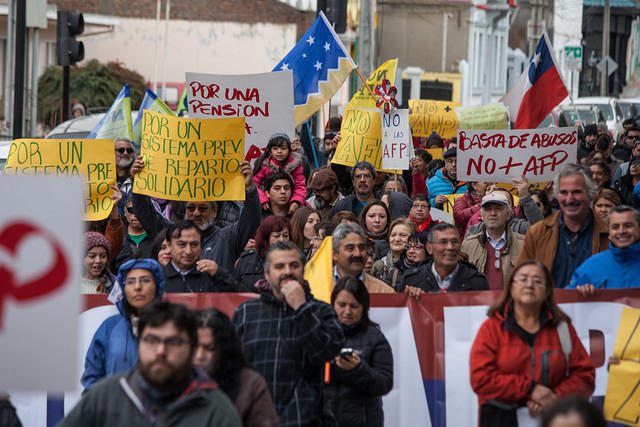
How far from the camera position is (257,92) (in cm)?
1092

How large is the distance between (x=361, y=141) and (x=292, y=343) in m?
6.64

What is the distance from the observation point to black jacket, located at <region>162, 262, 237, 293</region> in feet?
24.5

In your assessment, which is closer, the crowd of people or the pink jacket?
the crowd of people

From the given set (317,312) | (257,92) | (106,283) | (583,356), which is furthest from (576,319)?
(257,92)

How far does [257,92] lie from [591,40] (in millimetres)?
55690

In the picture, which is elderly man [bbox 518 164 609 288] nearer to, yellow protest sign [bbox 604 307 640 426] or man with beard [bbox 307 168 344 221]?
yellow protest sign [bbox 604 307 640 426]

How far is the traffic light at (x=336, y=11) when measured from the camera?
1784 cm

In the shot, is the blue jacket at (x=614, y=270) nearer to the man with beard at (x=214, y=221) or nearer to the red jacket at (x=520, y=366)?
the red jacket at (x=520, y=366)

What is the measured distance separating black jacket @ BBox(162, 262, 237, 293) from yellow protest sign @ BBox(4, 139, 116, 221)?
259cm

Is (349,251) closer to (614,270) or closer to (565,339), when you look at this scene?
(614,270)

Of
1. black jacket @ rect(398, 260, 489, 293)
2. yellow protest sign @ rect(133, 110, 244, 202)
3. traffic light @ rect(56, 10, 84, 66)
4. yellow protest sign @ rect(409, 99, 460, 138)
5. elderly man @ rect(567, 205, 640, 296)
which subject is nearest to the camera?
elderly man @ rect(567, 205, 640, 296)

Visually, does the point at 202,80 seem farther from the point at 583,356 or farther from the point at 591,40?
the point at 591,40

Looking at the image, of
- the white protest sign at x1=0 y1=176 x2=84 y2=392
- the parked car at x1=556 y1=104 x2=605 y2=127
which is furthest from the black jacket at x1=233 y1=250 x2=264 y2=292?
the parked car at x1=556 y1=104 x2=605 y2=127

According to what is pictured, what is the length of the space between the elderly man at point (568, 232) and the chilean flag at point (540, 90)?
18.4 feet
